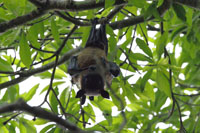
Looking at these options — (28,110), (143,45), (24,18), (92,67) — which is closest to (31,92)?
(92,67)

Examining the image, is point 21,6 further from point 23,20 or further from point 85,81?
point 85,81

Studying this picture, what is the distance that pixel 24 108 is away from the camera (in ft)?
4.49

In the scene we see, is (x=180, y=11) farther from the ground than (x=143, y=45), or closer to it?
farther from the ground

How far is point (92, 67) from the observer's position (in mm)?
3326

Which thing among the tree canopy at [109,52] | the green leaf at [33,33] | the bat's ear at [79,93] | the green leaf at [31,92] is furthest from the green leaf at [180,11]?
the green leaf at [31,92]

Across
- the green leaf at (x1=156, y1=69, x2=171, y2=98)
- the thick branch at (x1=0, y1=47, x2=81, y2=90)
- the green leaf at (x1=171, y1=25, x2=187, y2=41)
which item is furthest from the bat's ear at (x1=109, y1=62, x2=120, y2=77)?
the green leaf at (x1=171, y1=25, x2=187, y2=41)

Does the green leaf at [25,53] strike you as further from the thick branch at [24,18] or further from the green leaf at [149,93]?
the green leaf at [149,93]

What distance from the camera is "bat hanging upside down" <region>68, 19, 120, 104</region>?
3268 millimetres

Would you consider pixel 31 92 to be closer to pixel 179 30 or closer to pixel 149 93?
pixel 149 93

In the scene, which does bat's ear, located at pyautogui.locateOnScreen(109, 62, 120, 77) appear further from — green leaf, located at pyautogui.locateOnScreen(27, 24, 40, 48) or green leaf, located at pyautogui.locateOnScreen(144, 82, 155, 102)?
green leaf, located at pyautogui.locateOnScreen(27, 24, 40, 48)

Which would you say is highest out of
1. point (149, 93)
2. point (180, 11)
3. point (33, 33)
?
point (180, 11)

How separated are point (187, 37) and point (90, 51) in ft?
5.02

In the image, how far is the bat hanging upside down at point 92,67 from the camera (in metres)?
3.27

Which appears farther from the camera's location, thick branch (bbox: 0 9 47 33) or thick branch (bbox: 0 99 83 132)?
thick branch (bbox: 0 9 47 33)
